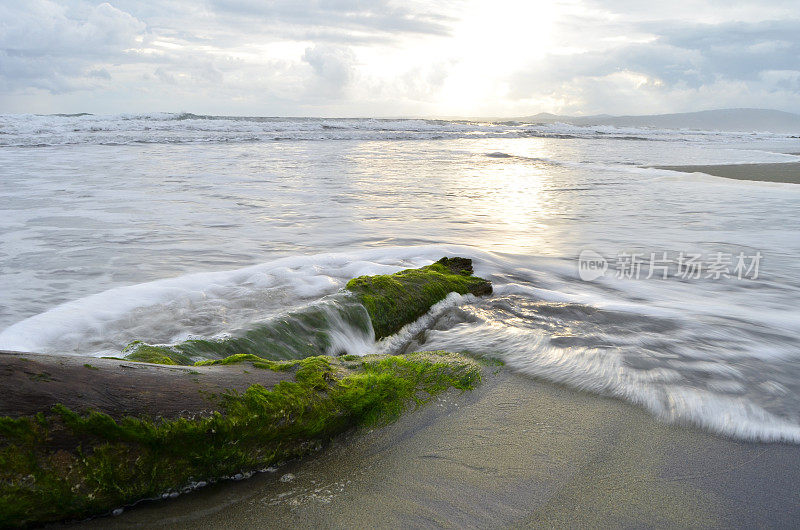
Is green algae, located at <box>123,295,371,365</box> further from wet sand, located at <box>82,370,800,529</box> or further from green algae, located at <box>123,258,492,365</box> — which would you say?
wet sand, located at <box>82,370,800,529</box>

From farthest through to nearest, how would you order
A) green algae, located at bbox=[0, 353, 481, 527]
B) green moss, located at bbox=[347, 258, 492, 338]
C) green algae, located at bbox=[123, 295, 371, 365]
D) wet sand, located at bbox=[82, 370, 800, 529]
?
green moss, located at bbox=[347, 258, 492, 338]
green algae, located at bbox=[123, 295, 371, 365]
wet sand, located at bbox=[82, 370, 800, 529]
green algae, located at bbox=[0, 353, 481, 527]

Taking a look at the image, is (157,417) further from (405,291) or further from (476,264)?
(476,264)

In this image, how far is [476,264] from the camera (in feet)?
18.6

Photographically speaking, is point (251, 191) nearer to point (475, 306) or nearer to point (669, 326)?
point (475, 306)

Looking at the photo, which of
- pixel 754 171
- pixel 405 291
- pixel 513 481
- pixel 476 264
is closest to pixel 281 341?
pixel 405 291

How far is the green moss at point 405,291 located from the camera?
3.83 m

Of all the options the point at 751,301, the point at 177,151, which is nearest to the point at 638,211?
the point at 751,301

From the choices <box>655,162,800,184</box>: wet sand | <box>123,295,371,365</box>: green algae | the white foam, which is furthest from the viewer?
<box>655,162,800,184</box>: wet sand

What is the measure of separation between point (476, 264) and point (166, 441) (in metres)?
4.20

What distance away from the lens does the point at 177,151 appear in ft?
66.8

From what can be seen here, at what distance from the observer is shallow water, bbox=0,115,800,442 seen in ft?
10.8

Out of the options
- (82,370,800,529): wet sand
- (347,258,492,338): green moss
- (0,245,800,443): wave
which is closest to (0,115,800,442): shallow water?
(0,245,800,443): wave

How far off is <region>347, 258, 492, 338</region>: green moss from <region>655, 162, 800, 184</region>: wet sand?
12.6 metres

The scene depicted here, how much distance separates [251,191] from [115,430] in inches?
379
